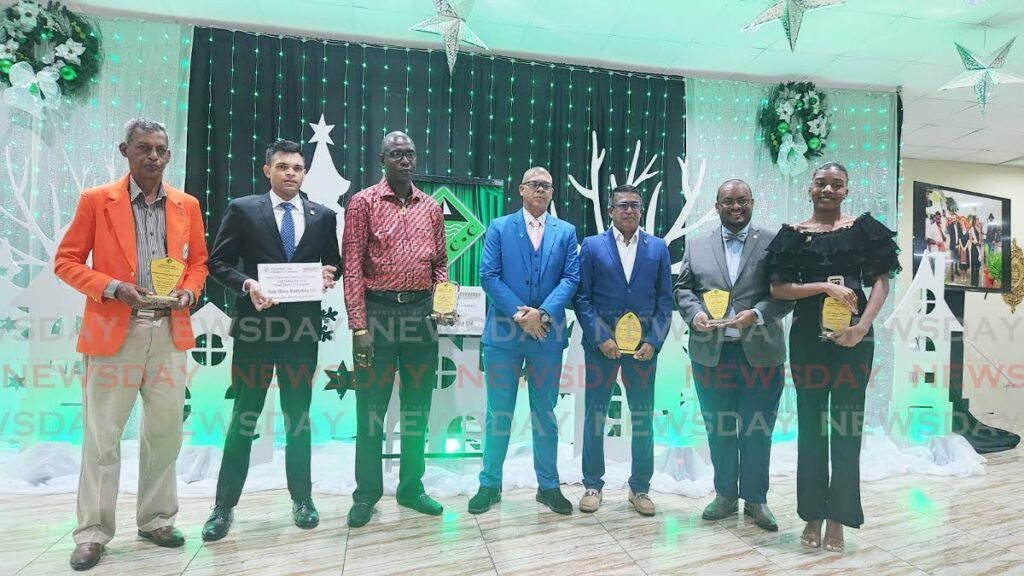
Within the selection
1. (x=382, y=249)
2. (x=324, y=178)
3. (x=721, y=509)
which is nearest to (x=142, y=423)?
(x=382, y=249)

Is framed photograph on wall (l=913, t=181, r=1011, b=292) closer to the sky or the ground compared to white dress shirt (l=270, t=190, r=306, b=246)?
closer to the sky

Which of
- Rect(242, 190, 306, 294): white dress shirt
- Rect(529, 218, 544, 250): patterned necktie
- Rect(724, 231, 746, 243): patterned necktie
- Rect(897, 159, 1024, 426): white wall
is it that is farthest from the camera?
Rect(897, 159, 1024, 426): white wall

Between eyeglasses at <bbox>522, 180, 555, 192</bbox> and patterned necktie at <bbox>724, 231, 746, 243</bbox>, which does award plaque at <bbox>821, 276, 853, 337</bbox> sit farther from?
eyeglasses at <bbox>522, 180, 555, 192</bbox>

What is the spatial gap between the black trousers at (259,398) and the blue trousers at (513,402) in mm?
872

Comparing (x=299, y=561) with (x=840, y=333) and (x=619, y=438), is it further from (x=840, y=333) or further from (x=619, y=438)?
(x=840, y=333)

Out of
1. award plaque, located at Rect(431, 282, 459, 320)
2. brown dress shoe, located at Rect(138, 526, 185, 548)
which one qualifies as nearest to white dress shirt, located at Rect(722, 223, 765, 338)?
award plaque, located at Rect(431, 282, 459, 320)

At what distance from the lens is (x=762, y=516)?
2773 millimetres

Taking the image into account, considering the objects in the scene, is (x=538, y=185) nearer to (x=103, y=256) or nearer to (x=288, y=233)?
(x=288, y=233)

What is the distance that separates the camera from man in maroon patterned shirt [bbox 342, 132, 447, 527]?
2711 mm

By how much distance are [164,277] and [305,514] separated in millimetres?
1255

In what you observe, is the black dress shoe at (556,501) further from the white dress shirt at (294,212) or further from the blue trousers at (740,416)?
the white dress shirt at (294,212)

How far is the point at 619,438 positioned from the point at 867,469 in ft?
Answer: 5.67

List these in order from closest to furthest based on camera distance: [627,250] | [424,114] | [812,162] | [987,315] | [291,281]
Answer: [291,281] < [627,250] < [424,114] < [812,162] < [987,315]

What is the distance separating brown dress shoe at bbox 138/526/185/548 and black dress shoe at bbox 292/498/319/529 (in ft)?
1.54
